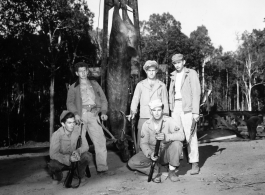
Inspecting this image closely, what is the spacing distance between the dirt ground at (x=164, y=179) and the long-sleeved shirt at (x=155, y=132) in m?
0.48

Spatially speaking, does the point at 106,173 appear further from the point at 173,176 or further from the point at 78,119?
the point at 173,176

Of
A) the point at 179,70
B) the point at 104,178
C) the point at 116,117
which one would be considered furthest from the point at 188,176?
the point at 116,117

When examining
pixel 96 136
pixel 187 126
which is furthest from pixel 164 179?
pixel 96 136

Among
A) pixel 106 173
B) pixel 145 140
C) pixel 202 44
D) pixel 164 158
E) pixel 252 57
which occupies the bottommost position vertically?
pixel 106 173

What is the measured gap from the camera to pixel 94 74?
7.45m

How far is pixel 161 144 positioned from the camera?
523 centimetres

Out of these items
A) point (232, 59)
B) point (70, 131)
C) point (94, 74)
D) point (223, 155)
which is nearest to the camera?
point (70, 131)

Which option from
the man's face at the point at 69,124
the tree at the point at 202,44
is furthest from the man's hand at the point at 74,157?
the tree at the point at 202,44

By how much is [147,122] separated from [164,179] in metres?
0.85

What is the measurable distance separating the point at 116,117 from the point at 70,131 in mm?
2445

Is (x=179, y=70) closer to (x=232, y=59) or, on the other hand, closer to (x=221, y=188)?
(x=221, y=188)

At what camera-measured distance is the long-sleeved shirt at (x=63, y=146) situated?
→ 520cm

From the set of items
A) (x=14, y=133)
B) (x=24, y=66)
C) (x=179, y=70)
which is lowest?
(x=14, y=133)

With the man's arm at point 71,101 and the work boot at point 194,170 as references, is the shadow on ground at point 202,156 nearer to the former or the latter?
the work boot at point 194,170
